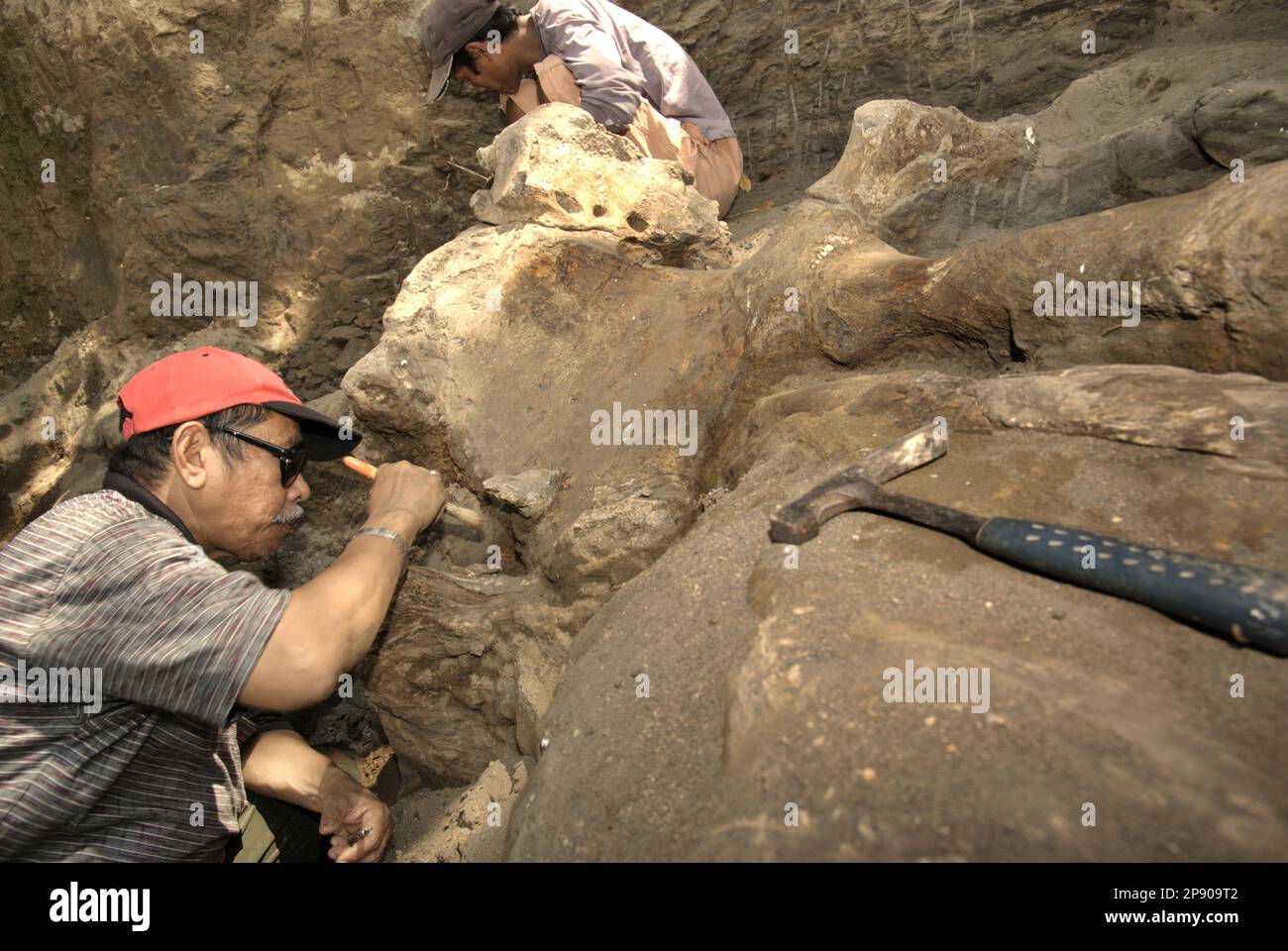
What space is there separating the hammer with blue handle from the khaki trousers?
245 cm

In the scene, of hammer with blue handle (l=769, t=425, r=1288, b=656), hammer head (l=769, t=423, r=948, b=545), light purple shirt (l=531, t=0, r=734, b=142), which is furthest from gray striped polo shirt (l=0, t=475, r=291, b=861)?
light purple shirt (l=531, t=0, r=734, b=142)

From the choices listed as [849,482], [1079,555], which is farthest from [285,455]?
[1079,555]

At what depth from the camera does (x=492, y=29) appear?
3893mm

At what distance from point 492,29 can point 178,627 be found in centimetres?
343

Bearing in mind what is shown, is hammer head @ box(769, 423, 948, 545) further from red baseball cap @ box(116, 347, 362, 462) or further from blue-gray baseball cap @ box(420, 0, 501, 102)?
blue-gray baseball cap @ box(420, 0, 501, 102)

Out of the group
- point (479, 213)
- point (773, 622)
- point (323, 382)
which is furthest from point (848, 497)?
point (323, 382)

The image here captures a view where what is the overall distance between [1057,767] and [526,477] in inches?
75.0

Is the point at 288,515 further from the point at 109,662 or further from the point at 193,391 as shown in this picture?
the point at 109,662

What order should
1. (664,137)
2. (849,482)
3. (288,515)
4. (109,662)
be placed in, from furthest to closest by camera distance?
(664,137) < (288,515) < (849,482) < (109,662)

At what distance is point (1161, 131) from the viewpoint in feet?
9.56

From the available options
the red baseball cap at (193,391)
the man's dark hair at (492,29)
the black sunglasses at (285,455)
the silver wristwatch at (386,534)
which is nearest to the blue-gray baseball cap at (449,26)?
the man's dark hair at (492,29)

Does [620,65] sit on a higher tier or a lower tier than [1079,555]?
higher

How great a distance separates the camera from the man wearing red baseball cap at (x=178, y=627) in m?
1.52

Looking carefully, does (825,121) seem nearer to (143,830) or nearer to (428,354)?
(428,354)
